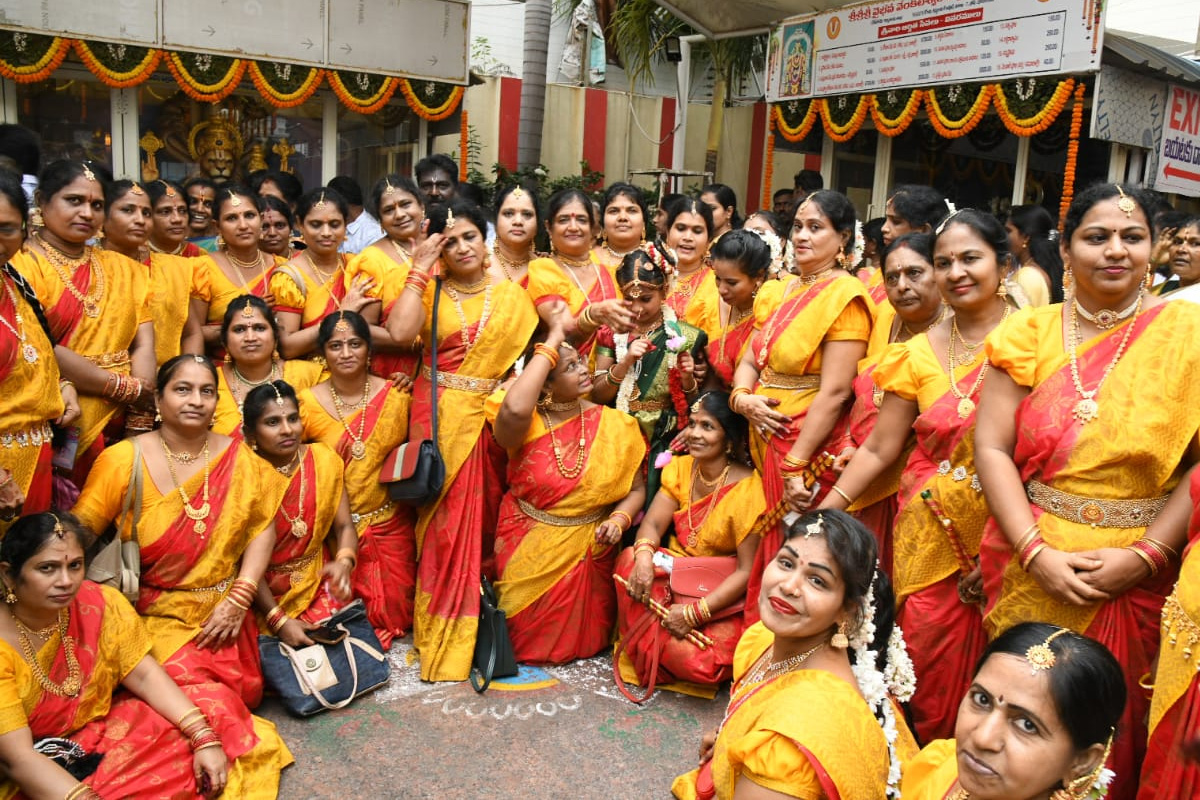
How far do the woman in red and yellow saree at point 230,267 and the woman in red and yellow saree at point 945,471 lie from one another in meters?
3.00

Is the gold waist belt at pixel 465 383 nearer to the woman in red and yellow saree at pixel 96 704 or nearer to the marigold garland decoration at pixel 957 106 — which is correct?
the woman in red and yellow saree at pixel 96 704

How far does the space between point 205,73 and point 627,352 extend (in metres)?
5.40

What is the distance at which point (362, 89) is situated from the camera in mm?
8344

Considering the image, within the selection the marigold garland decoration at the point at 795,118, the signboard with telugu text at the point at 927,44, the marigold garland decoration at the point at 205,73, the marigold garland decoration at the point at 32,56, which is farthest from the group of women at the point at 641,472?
the marigold garland decoration at the point at 795,118

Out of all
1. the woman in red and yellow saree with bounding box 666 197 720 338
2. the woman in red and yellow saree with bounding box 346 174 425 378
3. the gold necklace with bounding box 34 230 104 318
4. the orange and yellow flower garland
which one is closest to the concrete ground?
the woman in red and yellow saree with bounding box 346 174 425 378

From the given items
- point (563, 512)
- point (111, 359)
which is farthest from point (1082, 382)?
point (111, 359)

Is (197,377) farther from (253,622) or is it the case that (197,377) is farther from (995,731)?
(995,731)

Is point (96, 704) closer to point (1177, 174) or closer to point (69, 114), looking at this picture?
point (69, 114)

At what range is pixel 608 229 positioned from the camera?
15.4 feet

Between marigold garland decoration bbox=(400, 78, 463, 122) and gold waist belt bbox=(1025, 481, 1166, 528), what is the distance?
7220mm

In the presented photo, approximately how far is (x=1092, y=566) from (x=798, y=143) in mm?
8149

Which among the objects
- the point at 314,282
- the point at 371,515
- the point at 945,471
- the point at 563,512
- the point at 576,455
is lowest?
the point at 371,515

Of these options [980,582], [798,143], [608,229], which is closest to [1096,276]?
[980,582]

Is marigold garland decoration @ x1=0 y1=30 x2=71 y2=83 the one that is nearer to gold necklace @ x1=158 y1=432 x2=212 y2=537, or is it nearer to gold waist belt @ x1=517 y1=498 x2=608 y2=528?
gold necklace @ x1=158 y1=432 x2=212 y2=537
